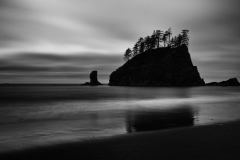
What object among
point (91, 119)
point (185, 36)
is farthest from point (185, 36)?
point (91, 119)

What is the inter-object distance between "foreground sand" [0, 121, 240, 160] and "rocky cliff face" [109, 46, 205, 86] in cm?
11464

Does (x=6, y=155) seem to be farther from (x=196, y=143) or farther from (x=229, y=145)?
(x=229, y=145)

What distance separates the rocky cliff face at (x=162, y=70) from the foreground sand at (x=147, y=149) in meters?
115

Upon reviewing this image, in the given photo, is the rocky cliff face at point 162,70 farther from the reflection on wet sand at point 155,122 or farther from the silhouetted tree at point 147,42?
the reflection on wet sand at point 155,122

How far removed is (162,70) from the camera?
124750 mm

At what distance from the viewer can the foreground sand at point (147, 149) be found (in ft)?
23.0

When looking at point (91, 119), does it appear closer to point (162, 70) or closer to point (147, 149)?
point (147, 149)

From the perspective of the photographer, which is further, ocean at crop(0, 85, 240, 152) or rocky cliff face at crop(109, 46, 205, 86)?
rocky cliff face at crop(109, 46, 205, 86)

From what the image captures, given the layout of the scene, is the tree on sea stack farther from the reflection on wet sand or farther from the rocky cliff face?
the reflection on wet sand

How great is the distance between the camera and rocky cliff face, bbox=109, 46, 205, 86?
120 meters

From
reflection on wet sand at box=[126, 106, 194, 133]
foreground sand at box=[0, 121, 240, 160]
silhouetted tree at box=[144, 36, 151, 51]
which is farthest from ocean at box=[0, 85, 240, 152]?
silhouetted tree at box=[144, 36, 151, 51]

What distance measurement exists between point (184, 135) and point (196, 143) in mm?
1613

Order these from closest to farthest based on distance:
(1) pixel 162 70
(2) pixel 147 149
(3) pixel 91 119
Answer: (2) pixel 147 149 < (3) pixel 91 119 < (1) pixel 162 70

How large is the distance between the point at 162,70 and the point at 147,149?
394 feet
